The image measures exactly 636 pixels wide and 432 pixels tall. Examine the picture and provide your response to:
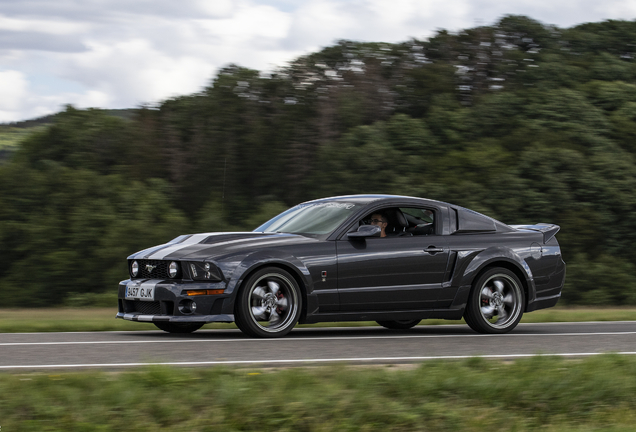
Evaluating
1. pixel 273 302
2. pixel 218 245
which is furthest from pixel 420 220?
pixel 218 245

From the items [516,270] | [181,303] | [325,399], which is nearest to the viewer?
[325,399]

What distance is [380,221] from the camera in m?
10.2

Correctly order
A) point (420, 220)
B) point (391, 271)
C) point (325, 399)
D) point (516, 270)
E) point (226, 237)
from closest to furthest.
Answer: point (325, 399), point (226, 237), point (391, 271), point (420, 220), point (516, 270)

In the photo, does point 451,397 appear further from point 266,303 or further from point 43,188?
point 43,188

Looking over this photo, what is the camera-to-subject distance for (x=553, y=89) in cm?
3325

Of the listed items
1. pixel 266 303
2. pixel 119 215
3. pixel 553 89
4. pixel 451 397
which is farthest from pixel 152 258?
pixel 553 89

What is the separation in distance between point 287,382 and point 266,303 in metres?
3.50

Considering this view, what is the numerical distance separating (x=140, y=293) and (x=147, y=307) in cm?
16

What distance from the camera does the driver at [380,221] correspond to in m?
10.1

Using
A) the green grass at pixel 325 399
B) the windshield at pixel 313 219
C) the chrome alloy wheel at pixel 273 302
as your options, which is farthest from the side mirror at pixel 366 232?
the green grass at pixel 325 399

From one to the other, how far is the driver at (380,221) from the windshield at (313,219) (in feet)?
0.76

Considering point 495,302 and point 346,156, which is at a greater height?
point 346,156

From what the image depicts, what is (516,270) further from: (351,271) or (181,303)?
(181,303)

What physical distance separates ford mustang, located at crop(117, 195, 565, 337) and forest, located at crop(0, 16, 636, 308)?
44.2ft
